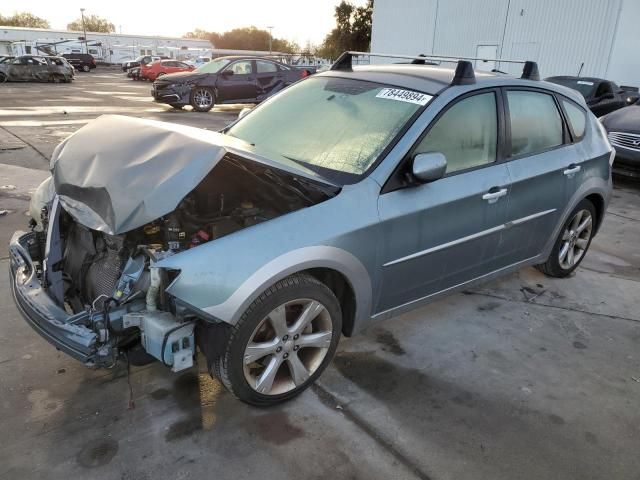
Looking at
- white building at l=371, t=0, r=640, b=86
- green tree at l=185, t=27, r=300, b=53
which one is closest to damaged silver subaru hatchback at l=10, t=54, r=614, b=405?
white building at l=371, t=0, r=640, b=86

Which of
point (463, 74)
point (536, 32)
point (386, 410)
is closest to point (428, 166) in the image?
point (463, 74)

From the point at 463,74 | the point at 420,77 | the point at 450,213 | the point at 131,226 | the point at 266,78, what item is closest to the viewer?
the point at 131,226

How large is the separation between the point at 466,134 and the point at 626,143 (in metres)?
6.34

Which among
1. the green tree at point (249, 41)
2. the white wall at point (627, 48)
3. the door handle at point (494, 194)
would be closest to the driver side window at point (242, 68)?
the white wall at point (627, 48)

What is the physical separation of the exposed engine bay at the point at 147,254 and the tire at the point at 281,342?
0.23m

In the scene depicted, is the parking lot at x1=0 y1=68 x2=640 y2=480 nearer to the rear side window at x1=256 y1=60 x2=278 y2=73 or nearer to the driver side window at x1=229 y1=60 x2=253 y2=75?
the driver side window at x1=229 y1=60 x2=253 y2=75

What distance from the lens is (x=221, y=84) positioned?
608 inches

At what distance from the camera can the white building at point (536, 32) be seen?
673 inches

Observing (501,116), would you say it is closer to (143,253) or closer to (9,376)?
(143,253)

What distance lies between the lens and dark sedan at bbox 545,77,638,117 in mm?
11242

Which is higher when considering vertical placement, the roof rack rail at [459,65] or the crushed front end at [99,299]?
the roof rack rail at [459,65]

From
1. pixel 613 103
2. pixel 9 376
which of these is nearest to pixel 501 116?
pixel 9 376

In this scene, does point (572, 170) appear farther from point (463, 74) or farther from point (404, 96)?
point (404, 96)

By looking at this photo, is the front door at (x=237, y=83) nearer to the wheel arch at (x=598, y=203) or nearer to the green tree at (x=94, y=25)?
the wheel arch at (x=598, y=203)
